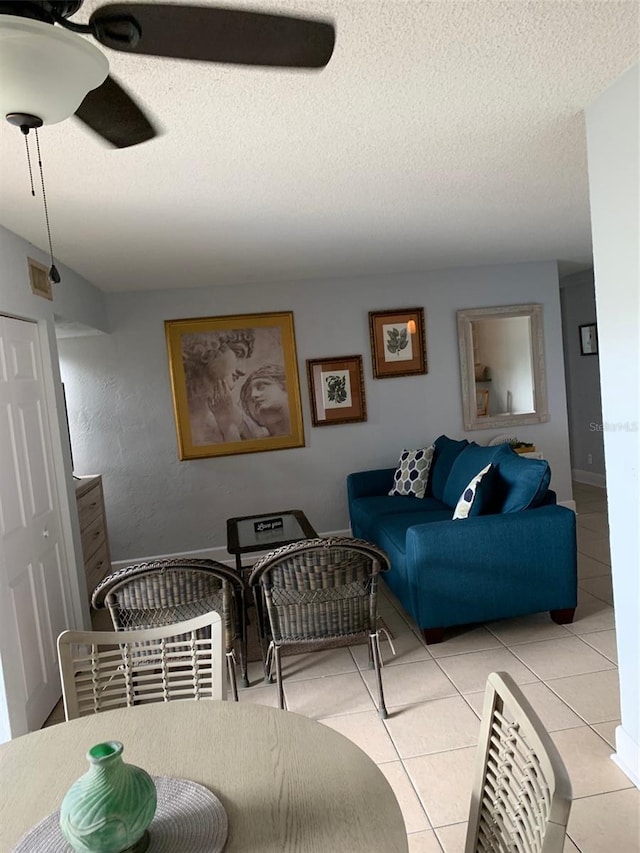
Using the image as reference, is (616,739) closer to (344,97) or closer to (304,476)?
(344,97)

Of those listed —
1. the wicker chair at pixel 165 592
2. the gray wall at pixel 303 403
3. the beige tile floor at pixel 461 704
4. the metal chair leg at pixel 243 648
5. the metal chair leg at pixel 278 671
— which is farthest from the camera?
the gray wall at pixel 303 403

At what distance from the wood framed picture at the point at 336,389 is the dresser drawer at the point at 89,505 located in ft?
6.28

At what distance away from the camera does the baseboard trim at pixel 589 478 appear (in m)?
6.98

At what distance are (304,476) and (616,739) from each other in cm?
356

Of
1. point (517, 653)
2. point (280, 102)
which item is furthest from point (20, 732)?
point (280, 102)

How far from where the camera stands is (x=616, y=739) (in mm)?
2432

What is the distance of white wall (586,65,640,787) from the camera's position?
2027 millimetres

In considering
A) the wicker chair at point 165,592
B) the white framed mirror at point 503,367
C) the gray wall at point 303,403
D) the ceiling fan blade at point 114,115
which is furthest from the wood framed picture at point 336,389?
the ceiling fan blade at point 114,115

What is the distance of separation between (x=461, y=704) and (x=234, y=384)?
3391 mm

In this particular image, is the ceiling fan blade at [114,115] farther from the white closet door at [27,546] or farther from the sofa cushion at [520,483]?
the sofa cushion at [520,483]

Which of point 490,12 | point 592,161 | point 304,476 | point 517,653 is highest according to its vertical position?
point 490,12

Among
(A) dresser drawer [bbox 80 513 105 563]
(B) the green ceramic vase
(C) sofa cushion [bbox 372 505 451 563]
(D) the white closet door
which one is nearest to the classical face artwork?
(A) dresser drawer [bbox 80 513 105 563]

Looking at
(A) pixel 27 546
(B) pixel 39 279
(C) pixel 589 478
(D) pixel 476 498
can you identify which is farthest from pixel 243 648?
(C) pixel 589 478

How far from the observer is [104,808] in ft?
3.24
